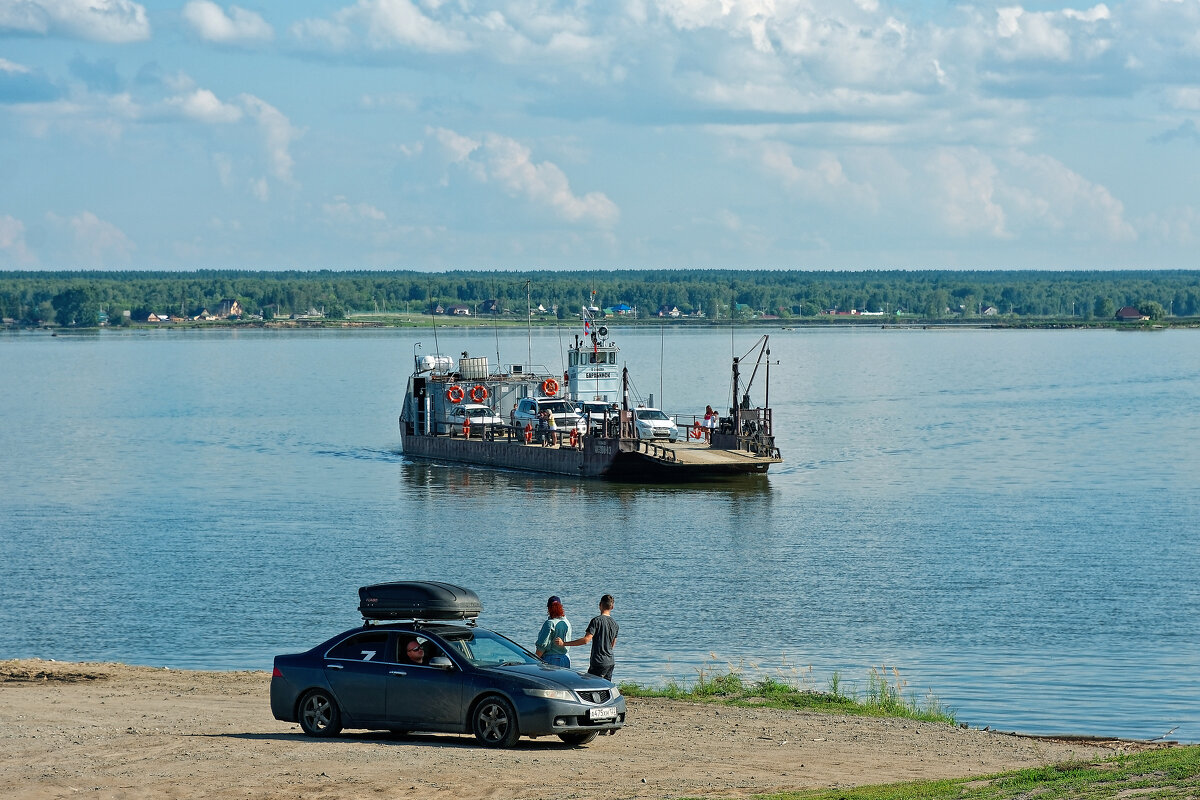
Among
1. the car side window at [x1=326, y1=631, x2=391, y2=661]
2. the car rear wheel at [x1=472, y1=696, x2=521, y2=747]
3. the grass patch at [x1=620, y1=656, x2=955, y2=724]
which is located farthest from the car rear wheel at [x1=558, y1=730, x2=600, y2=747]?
the grass patch at [x1=620, y1=656, x2=955, y2=724]

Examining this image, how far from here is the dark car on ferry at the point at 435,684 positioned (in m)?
16.4

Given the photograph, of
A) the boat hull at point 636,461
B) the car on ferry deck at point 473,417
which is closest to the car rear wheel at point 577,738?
the boat hull at point 636,461

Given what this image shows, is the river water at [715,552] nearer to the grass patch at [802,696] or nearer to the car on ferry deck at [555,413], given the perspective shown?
the grass patch at [802,696]

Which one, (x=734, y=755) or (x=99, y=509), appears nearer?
(x=734, y=755)

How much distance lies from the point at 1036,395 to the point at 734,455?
201 ft

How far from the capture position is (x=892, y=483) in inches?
2366

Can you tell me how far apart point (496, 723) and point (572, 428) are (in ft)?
154

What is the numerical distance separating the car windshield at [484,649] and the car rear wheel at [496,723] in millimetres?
430

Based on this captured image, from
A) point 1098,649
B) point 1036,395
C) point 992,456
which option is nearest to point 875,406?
point 1036,395

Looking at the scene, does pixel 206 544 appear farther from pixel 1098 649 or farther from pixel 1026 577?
pixel 1098 649

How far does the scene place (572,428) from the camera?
2505 inches

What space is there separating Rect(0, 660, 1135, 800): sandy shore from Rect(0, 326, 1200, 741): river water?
175 inches

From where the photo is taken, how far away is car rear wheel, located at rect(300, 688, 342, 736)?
1734cm

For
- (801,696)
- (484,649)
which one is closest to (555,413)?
(801,696)
